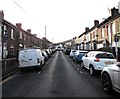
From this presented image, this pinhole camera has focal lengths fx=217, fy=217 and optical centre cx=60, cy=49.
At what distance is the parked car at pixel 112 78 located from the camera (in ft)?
25.4

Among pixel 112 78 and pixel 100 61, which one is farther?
pixel 100 61

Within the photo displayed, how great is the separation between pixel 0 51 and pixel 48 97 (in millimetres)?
20495

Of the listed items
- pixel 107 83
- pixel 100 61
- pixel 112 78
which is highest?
pixel 100 61

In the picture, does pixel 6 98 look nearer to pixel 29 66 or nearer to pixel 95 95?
pixel 95 95

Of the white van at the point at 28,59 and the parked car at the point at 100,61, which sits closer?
the parked car at the point at 100,61

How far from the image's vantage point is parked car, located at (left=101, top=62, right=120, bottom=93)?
25.4 ft

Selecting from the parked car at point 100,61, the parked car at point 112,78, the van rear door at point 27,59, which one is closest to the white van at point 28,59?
the van rear door at point 27,59

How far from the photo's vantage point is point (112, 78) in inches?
325

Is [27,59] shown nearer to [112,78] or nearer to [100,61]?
[100,61]

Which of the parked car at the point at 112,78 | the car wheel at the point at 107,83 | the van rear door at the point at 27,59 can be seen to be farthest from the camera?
the van rear door at the point at 27,59

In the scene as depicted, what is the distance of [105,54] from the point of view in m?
14.6

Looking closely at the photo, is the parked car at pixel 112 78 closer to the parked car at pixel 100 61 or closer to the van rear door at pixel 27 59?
the parked car at pixel 100 61

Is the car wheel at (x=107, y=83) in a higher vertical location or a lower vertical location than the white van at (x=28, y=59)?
lower

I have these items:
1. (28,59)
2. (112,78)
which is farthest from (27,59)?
(112,78)
